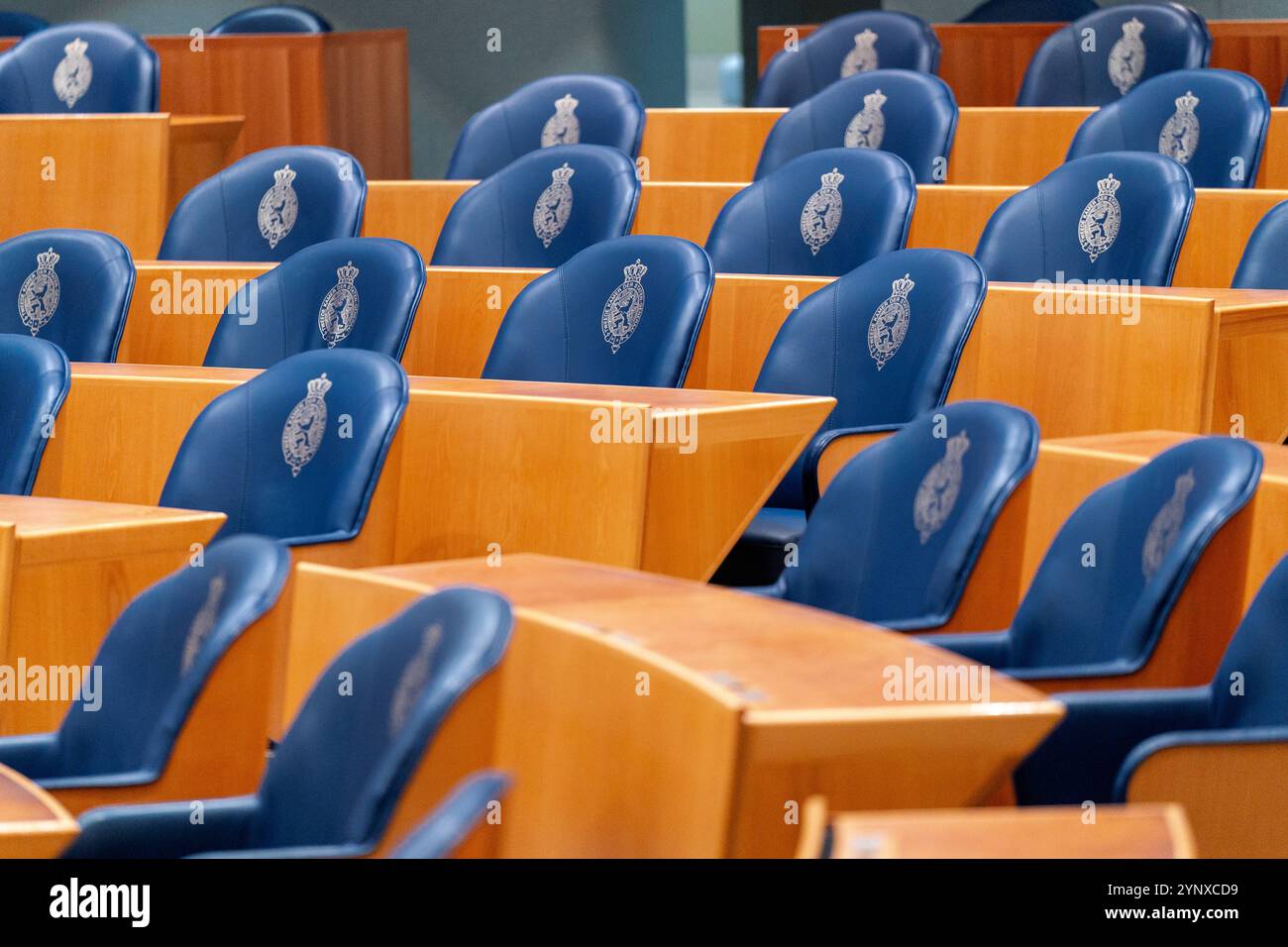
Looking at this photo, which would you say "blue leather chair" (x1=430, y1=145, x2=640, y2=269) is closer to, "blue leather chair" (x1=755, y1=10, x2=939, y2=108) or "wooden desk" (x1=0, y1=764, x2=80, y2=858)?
"blue leather chair" (x1=755, y1=10, x2=939, y2=108)

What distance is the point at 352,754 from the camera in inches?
63.7

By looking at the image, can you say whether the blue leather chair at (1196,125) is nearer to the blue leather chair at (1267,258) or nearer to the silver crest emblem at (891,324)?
the blue leather chair at (1267,258)

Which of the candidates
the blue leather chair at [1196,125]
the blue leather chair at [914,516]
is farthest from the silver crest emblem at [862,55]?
the blue leather chair at [914,516]

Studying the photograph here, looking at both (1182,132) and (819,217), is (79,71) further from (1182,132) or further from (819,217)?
(1182,132)

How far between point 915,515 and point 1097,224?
1289mm

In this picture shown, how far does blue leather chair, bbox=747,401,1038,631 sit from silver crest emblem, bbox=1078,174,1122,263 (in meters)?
1.13

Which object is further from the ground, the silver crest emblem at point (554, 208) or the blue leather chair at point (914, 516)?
the silver crest emblem at point (554, 208)

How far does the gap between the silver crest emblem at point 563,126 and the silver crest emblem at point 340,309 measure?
1.39 metres

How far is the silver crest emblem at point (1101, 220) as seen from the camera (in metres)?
3.41

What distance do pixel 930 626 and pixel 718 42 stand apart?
11191 mm

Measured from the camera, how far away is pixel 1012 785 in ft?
6.24

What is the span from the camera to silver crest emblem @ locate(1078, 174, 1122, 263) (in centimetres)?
341

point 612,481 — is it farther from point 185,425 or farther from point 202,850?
point 202,850

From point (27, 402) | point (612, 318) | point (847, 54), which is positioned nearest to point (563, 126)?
point (847, 54)
